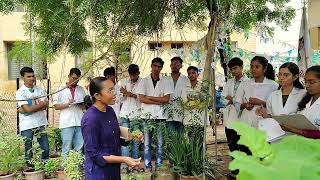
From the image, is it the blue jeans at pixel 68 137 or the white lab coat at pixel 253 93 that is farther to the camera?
the blue jeans at pixel 68 137

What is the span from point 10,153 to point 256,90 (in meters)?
3.15

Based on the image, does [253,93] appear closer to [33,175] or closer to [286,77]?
[286,77]

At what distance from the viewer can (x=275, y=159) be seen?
32.2 inches

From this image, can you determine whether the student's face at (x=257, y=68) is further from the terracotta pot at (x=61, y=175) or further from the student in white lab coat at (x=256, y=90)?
the terracotta pot at (x=61, y=175)

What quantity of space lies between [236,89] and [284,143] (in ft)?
14.4

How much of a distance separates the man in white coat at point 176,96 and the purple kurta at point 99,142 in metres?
2.60

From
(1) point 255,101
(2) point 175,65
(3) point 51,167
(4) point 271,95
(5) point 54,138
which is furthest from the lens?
(5) point 54,138

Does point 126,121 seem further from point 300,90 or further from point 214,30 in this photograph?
point 300,90

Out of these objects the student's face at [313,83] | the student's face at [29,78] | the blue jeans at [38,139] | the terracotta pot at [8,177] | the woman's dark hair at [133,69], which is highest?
the woman's dark hair at [133,69]

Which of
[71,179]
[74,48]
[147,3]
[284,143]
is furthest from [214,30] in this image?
[284,143]

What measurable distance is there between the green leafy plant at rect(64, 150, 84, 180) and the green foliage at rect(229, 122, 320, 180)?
4.45 meters

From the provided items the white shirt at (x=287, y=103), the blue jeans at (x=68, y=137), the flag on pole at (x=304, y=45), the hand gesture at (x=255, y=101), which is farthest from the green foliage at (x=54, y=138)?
the flag on pole at (x=304, y=45)

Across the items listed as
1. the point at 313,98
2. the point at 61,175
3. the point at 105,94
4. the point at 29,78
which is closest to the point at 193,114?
the point at 61,175

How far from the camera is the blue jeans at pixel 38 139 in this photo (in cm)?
577
